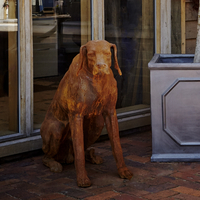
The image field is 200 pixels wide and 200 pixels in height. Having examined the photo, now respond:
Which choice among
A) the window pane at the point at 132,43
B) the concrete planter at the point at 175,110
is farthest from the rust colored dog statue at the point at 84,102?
the window pane at the point at 132,43

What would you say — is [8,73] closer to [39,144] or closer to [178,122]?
[39,144]

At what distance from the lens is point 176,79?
4.43 metres

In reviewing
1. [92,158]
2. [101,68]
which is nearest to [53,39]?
[92,158]

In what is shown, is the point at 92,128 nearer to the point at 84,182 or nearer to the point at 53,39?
the point at 84,182

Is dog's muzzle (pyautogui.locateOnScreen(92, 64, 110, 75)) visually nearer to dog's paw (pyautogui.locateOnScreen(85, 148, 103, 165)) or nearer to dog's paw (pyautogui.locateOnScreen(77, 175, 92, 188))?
dog's paw (pyautogui.locateOnScreen(77, 175, 92, 188))

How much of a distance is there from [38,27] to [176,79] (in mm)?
1826

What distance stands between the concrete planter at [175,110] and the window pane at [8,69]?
163 cm

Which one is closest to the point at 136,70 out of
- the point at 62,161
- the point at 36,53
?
the point at 36,53

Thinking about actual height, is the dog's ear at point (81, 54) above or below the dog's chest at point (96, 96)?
above

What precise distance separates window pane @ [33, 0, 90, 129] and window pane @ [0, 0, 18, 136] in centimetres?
28

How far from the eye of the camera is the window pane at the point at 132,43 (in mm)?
5953

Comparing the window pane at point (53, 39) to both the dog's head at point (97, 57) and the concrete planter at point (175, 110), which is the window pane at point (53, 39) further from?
the dog's head at point (97, 57)

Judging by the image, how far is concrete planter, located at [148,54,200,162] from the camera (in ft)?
14.5

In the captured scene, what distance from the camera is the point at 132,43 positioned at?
6.25 metres
